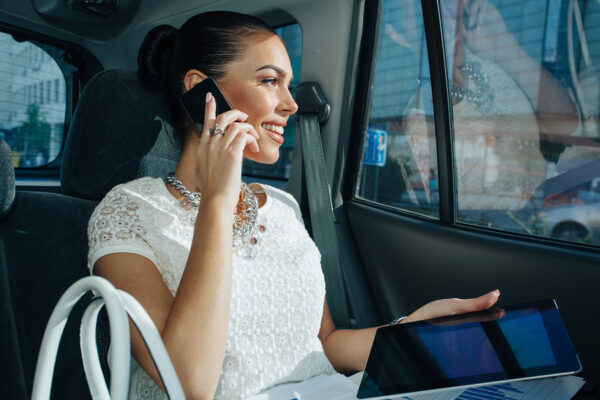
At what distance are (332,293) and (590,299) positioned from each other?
2.86ft

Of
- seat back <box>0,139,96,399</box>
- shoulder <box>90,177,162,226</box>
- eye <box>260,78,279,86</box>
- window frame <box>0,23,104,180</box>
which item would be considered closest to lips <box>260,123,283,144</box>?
eye <box>260,78,279,86</box>

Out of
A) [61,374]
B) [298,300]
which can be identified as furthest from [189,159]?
[61,374]

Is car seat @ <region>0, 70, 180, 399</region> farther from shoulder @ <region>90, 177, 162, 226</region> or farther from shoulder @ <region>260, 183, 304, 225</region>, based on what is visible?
shoulder @ <region>260, 183, 304, 225</region>

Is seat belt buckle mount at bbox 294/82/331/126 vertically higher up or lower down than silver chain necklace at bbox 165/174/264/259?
higher up

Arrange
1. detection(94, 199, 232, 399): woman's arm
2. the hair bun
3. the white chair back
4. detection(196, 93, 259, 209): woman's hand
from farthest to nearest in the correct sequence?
the hair bun, detection(196, 93, 259, 209): woman's hand, detection(94, 199, 232, 399): woman's arm, the white chair back

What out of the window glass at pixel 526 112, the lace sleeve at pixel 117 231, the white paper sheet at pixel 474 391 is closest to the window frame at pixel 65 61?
the lace sleeve at pixel 117 231

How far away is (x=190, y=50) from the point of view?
1.38m

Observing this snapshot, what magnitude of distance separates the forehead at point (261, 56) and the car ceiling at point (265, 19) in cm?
62

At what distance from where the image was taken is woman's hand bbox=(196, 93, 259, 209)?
0.98 m

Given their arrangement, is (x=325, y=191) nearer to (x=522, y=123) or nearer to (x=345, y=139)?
(x=345, y=139)

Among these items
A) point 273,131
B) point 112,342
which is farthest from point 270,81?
point 112,342

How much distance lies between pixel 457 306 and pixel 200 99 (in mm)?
842

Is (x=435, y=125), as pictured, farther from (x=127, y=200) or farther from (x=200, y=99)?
(x=127, y=200)

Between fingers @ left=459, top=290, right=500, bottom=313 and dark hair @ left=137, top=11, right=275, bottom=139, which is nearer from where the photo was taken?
fingers @ left=459, top=290, right=500, bottom=313
